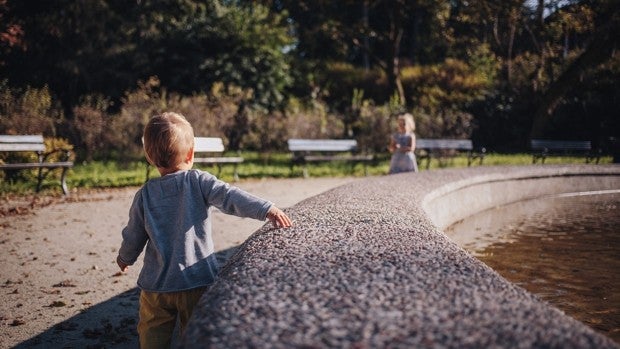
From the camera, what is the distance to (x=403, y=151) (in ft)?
29.3

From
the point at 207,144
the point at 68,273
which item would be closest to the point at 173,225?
the point at 68,273

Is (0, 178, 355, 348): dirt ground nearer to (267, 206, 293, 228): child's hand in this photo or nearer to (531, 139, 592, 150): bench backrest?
(267, 206, 293, 228): child's hand

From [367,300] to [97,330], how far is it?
211 cm

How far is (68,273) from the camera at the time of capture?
4379 millimetres

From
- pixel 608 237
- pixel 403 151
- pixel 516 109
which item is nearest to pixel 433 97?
pixel 516 109

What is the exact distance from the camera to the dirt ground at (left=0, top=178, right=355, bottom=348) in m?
3.14

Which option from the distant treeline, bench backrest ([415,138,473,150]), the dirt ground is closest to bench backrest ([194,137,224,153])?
the dirt ground

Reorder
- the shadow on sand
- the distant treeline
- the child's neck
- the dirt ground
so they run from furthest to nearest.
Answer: the distant treeline < the dirt ground < the shadow on sand < the child's neck

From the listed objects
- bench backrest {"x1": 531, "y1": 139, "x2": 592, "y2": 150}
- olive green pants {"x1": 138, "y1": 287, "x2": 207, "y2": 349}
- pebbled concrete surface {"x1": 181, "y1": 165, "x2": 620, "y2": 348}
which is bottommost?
olive green pants {"x1": 138, "y1": 287, "x2": 207, "y2": 349}

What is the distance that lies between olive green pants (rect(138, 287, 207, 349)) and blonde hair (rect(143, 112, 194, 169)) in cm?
63

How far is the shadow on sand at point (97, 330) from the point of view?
2.98 meters

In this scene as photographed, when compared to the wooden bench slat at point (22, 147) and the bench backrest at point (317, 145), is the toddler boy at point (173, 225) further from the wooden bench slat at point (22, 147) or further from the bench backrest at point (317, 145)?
the bench backrest at point (317, 145)

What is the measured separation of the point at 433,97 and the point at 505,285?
21.8 metres

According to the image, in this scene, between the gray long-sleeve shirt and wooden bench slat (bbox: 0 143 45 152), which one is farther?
wooden bench slat (bbox: 0 143 45 152)
